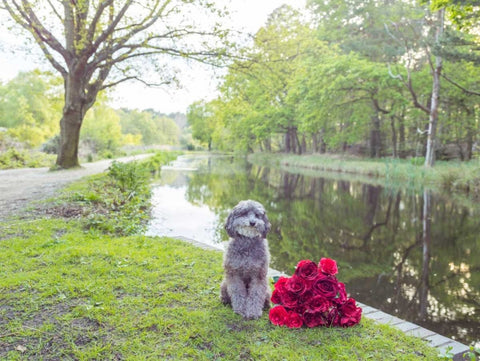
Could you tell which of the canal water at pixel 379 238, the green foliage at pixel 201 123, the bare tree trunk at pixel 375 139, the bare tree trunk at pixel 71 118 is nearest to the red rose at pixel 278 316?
the canal water at pixel 379 238

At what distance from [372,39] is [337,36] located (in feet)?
9.18

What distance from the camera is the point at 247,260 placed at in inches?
126

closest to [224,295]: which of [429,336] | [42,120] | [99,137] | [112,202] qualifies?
[429,336]

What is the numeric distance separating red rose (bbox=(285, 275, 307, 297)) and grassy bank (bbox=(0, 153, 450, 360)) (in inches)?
13.7

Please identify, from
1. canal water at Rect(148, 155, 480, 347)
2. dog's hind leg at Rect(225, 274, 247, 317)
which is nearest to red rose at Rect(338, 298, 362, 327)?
dog's hind leg at Rect(225, 274, 247, 317)

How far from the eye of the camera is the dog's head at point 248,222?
312cm

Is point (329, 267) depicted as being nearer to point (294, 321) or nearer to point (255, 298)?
point (294, 321)

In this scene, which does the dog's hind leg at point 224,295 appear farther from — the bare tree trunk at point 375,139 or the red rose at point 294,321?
the bare tree trunk at point 375,139

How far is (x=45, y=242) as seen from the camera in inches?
195

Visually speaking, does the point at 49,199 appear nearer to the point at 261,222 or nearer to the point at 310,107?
the point at 261,222

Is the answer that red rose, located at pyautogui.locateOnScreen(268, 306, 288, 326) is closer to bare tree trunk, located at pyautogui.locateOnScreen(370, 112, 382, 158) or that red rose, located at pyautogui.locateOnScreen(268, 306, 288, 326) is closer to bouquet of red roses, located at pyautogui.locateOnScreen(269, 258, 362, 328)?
bouquet of red roses, located at pyautogui.locateOnScreen(269, 258, 362, 328)

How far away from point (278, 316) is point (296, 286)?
1.14 ft

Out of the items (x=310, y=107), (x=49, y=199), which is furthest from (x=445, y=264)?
(x=310, y=107)

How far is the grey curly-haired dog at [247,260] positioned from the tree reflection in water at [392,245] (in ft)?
6.54
